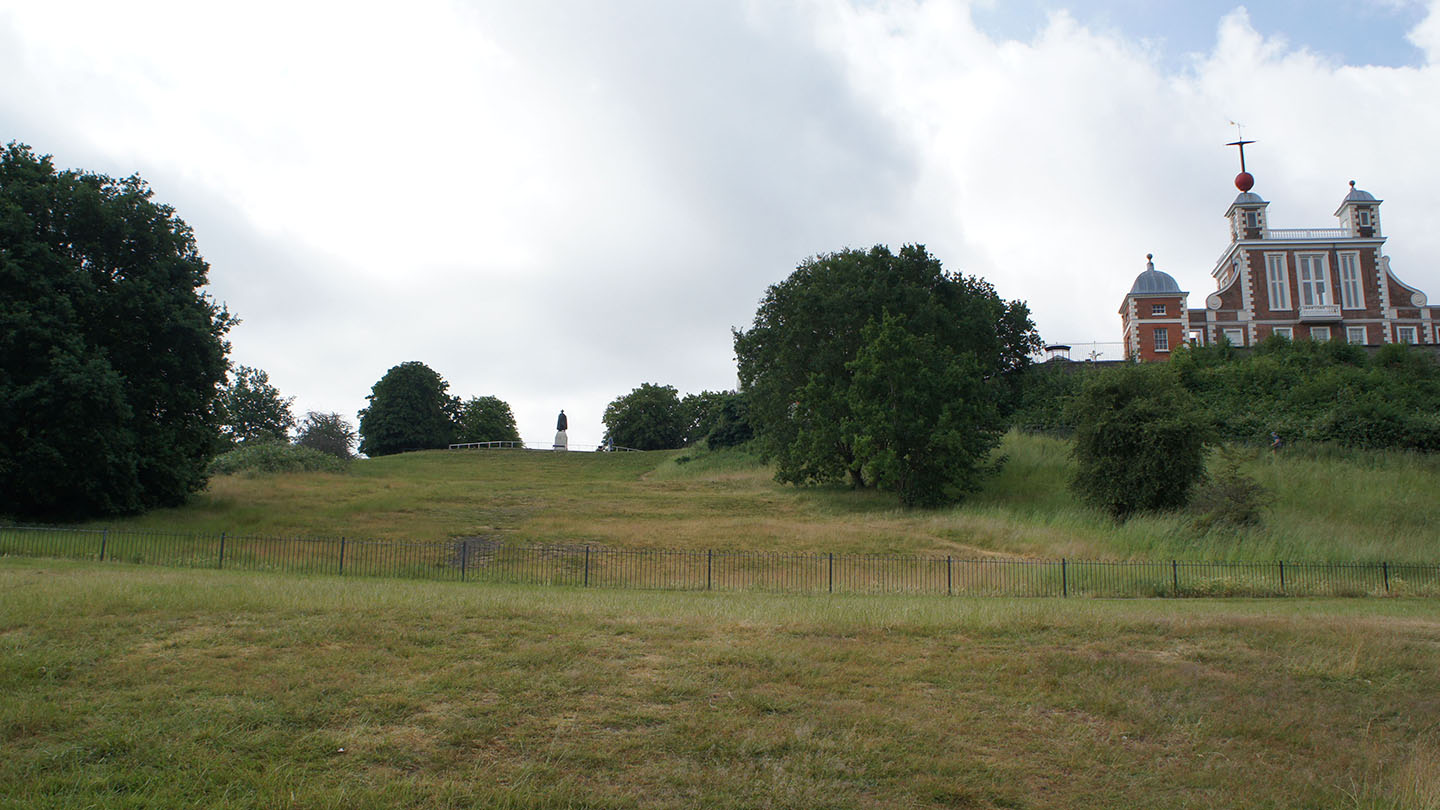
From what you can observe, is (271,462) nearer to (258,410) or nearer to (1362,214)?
(258,410)

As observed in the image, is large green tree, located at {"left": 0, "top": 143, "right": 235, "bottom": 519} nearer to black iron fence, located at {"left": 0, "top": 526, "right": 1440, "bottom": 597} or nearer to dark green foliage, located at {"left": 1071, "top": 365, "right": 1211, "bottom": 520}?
black iron fence, located at {"left": 0, "top": 526, "right": 1440, "bottom": 597}

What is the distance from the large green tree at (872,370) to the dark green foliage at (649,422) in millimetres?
63791

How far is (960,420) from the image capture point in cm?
4184

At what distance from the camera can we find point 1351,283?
6191 centimetres

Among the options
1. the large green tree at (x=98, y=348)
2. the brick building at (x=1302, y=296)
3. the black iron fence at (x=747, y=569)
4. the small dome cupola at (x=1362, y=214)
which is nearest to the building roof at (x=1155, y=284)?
the brick building at (x=1302, y=296)

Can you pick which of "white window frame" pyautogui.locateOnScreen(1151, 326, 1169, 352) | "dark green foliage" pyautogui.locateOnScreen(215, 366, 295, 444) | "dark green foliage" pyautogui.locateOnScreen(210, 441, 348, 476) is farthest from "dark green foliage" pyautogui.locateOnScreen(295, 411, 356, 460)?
"white window frame" pyautogui.locateOnScreen(1151, 326, 1169, 352)

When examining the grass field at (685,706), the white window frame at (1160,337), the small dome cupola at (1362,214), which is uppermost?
the small dome cupola at (1362,214)

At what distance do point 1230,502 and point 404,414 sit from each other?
282 feet

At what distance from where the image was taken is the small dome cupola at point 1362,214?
63.1 m

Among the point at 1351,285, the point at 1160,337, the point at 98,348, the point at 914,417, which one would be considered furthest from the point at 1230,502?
the point at 1351,285

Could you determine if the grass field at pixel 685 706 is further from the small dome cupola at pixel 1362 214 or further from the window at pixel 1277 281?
Result: the small dome cupola at pixel 1362 214

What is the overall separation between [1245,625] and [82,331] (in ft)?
127

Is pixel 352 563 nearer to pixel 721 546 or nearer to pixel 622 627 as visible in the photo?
pixel 721 546

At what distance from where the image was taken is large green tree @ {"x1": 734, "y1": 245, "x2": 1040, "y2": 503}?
41.7 meters
